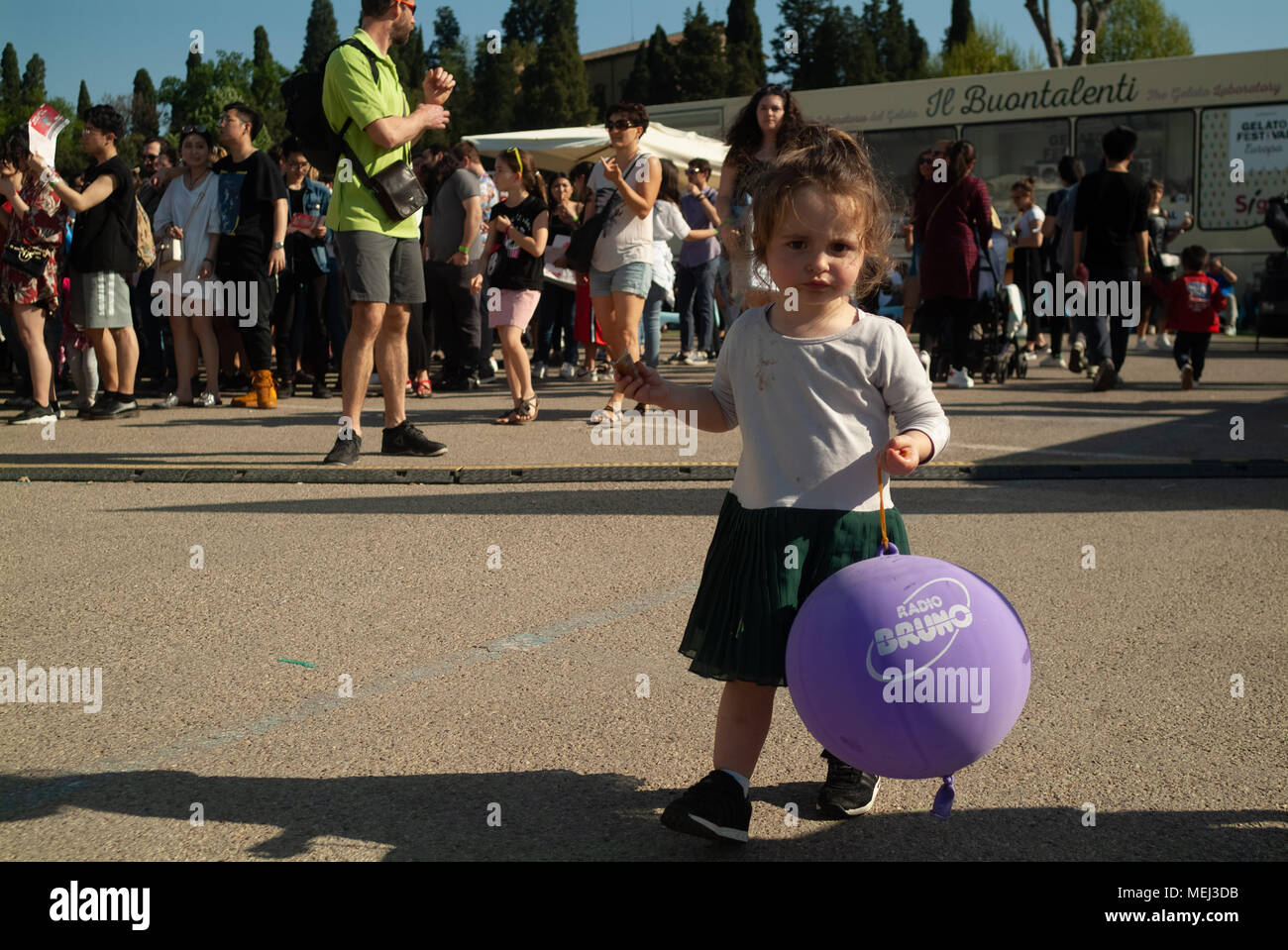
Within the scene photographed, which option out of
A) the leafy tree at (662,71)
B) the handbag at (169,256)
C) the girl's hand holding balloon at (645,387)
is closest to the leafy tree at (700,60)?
the leafy tree at (662,71)

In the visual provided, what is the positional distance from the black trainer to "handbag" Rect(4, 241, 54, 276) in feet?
26.8

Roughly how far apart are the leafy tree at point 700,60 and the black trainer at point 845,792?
278ft

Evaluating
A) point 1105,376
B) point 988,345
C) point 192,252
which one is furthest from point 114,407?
point 1105,376

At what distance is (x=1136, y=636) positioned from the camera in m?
4.43

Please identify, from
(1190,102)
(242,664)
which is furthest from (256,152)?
(1190,102)

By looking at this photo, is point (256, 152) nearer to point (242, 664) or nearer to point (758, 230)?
point (242, 664)

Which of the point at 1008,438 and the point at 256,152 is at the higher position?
the point at 256,152

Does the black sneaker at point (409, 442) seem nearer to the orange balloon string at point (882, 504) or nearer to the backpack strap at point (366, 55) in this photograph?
the backpack strap at point (366, 55)

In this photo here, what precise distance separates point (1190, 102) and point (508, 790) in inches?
864

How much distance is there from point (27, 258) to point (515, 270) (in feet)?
10.9

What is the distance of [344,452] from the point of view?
759cm

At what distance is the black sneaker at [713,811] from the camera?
2.86 m

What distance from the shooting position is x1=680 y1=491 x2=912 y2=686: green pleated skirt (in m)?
2.93
